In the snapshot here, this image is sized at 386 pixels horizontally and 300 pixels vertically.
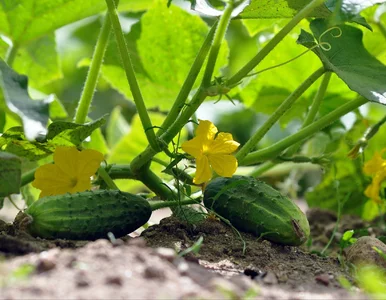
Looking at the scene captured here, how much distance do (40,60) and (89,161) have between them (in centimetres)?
108

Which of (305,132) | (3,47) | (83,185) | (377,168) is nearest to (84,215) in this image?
(83,185)

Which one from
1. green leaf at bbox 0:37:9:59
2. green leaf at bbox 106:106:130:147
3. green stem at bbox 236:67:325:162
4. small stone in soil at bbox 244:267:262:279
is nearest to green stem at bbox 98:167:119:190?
green stem at bbox 236:67:325:162

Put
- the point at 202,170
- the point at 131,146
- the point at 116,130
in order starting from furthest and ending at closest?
the point at 116,130
the point at 131,146
the point at 202,170

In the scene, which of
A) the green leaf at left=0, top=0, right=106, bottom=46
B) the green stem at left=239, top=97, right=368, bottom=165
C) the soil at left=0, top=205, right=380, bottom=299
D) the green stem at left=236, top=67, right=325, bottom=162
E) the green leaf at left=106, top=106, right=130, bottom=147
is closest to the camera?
the soil at left=0, top=205, right=380, bottom=299

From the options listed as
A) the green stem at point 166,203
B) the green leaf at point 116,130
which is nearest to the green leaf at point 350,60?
the green stem at point 166,203

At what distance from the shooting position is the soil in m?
1.04

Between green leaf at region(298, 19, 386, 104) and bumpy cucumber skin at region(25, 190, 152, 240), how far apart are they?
59 centimetres

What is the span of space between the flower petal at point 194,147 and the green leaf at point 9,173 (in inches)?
15.5

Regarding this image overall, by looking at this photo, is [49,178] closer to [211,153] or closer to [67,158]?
[67,158]

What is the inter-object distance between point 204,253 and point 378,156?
0.72 meters

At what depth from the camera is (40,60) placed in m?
2.65

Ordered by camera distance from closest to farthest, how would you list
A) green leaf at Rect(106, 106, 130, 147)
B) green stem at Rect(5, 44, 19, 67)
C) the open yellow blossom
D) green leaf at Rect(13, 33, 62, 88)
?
the open yellow blossom → green stem at Rect(5, 44, 19, 67) → green leaf at Rect(13, 33, 62, 88) → green leaf at Rect(106, 106, 130, 147)

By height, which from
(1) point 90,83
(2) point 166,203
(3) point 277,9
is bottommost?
(2) point 166,203

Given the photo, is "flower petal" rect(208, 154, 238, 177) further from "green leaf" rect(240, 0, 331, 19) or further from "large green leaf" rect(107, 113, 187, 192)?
"large green leaf" rect(107, 113, 187, 192)
